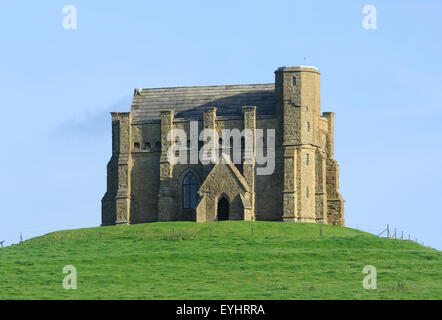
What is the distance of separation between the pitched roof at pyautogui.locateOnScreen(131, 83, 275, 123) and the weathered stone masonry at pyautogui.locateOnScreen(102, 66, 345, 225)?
7 centimetres

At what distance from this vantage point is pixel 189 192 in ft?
276

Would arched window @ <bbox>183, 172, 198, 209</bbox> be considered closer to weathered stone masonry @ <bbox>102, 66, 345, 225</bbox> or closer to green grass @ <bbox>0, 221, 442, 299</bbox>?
weathered stone masonry @ <bbox>102, 66, 345, 225</bbox>

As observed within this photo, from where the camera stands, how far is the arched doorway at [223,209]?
80812 mm

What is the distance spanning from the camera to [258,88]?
283 feet

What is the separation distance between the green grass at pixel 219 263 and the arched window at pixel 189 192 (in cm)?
540

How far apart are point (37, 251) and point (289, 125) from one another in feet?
68.3

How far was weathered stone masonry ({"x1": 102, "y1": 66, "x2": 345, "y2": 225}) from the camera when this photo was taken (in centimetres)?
8100

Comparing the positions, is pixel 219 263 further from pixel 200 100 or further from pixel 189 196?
pixel 200 100

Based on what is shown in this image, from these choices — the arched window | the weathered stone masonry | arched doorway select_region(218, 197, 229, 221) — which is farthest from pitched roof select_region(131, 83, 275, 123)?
arched doorway select_region(218, 197, 229, 221)

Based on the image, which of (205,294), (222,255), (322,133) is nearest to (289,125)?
(322,133)

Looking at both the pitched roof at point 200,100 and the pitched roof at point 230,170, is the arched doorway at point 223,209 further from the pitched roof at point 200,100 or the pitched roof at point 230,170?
the pitched roof at point 200,100

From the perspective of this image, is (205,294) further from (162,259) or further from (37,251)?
(37,251)

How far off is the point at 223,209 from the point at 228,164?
10.4 ft
